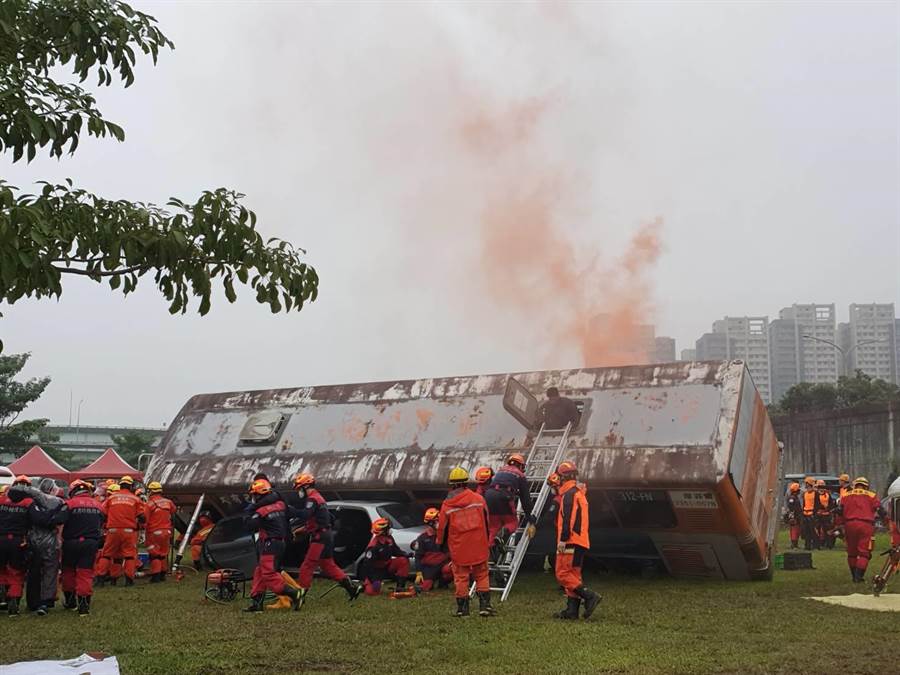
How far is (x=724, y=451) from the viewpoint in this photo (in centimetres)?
1222

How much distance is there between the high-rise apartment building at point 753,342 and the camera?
90438 mm

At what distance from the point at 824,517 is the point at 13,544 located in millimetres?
18048

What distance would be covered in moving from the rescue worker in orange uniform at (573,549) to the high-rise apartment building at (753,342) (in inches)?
3247

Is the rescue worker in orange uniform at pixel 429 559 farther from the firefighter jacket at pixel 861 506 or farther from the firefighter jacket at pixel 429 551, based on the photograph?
the firefighter jacket at pixel 861 506

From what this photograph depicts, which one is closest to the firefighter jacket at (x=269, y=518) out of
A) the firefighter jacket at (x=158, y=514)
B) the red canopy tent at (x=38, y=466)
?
the firefighter jacket at (x=158, y=514)

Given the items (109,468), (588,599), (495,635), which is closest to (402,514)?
(588,599)

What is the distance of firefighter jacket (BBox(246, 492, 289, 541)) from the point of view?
11328mm

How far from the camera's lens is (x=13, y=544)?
36.9 feet

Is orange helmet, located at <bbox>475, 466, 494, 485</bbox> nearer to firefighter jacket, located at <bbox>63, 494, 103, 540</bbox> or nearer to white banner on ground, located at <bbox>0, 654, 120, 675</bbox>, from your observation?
firefighter jacket, located at <bbox>63, 494, 103, 540</bbox>

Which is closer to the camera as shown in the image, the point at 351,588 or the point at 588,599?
the point at 588,599

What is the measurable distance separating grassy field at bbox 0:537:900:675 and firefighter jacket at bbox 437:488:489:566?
27.3 inches

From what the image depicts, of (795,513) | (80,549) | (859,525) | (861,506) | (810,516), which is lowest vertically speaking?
(80,549)

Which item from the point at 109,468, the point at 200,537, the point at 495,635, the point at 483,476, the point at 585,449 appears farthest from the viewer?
the point at 109,468

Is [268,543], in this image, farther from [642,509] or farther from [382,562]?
[642,509]
